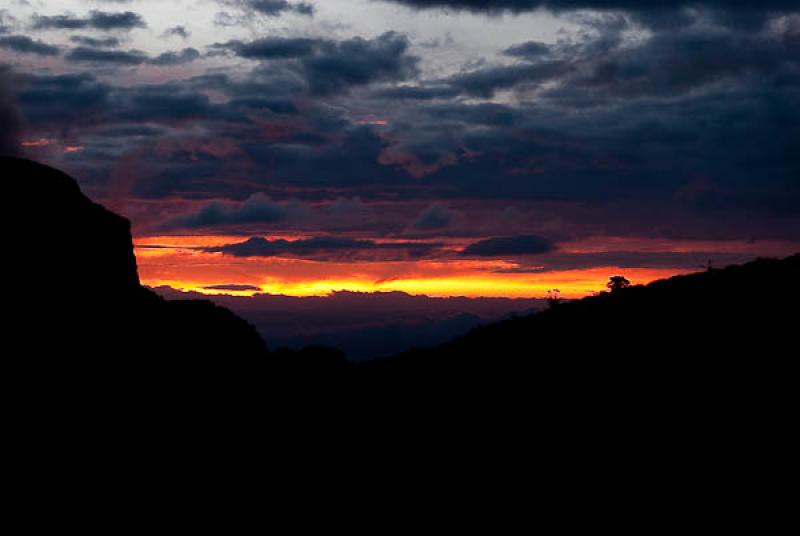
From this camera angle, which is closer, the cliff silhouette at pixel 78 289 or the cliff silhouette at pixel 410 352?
the cliff silhouette at pixel 410 352

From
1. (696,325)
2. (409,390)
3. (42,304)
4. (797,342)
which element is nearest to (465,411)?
(409,390)

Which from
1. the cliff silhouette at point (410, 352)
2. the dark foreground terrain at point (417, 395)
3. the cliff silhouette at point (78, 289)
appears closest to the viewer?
the dark foreground terrain at point (417, 395)

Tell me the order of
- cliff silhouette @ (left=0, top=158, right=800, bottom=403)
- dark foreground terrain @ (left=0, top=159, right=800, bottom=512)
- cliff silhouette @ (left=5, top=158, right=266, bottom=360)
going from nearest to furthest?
dark foreground terrain @ (left=0, top=159, right=800, bottom=512), cliff silhouette @ (left=0, top=158, right=800, bottom=403), cliff silhouette @ (left=5, top=158, right=266, bottom=360)

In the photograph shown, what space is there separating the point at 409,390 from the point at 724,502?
16.3m

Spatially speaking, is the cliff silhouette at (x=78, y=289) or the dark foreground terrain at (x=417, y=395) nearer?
the dark foreground terrain at (x=417, y=395)

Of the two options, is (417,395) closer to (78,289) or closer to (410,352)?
(410,352)

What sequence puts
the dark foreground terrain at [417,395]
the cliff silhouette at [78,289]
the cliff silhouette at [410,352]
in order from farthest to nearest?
1. the cliff silhouette at [78,289]
2. the cliff silhouette at [410,352]
3. the dark foreground terrain at [417,395]

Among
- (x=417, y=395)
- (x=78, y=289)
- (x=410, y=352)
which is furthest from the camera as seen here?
(x=410, y=352)

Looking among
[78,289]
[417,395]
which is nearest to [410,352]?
[417,395]

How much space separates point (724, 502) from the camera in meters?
20.1

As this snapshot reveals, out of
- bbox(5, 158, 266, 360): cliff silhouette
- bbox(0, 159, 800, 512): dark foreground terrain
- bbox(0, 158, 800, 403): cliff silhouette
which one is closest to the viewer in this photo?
bbox(0, 159, 800, 512): dark foreground terrain

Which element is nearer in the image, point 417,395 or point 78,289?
point 417,395

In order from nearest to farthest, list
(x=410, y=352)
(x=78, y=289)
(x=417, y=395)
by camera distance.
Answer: (x=417, y=395)
(x=78, y=289)
(x=410, y=352)

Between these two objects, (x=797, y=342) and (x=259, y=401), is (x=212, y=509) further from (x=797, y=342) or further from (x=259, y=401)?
(x=797, y=342)
